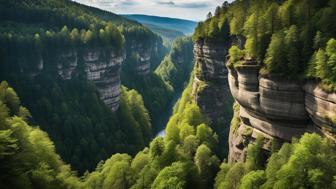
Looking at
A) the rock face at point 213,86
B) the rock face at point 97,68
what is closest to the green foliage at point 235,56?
the rock face at point 213,86

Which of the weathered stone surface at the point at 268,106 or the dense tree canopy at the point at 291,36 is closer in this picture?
the dense tree canopy at the point at 291,36

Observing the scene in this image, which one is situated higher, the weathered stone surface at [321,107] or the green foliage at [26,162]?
the weathered stone surface at [321,107]

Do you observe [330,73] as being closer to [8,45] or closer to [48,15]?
[8,45]

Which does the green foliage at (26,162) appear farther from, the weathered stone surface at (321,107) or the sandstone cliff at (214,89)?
the sandstone cliff at (214,89)

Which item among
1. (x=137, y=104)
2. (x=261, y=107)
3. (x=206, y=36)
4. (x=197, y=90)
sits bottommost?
(x=137, y=104)

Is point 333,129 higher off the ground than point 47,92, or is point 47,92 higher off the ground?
point 333,129

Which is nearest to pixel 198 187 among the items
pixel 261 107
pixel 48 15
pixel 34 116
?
pixel 261 107

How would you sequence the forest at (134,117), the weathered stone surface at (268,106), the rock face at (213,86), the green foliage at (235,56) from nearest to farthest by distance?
the forest at (134,117) < the weathered stone surface at (268,106) < the green foliage at (235,56) < the rock face at (213,86)
